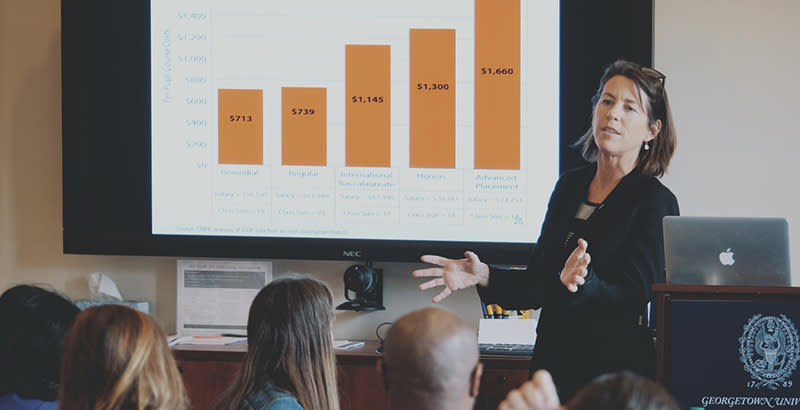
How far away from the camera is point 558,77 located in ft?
9.78

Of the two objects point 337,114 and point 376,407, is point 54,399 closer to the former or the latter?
point 376,407

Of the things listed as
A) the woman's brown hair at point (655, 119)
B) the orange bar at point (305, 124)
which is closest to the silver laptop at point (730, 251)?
the woman's brown hair at point (655, 119)

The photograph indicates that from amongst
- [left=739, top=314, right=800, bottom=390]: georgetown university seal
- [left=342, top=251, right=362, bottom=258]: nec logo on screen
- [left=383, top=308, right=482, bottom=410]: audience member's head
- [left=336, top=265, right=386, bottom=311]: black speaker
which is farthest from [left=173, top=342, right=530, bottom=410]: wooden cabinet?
[left=383, top=308, right=482, bottom=410]: audience member's head

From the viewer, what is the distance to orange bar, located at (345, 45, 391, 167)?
307cm

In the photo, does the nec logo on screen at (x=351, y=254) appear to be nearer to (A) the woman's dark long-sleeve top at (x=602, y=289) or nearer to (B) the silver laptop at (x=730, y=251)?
(A) the woman's dark long-sleeve top at (x=602, y=289)

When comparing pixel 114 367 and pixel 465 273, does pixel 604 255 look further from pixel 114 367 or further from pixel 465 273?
pixel 114 367

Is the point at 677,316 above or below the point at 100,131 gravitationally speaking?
below

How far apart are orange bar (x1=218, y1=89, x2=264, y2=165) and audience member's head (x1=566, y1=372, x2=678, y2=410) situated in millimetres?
2399

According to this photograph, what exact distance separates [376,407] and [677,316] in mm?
1414

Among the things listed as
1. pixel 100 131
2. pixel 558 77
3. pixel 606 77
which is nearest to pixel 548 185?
pixel 558 77

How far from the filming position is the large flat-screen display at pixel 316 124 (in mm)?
3016

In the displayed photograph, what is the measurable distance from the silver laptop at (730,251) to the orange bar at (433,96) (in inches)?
53.2

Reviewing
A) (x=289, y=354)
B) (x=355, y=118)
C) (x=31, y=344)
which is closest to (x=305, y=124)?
(x=355, y=118)

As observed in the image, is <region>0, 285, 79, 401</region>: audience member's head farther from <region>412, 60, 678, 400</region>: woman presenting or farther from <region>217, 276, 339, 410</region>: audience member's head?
→ <region>412, 60, 678, 400</region>: woman presenting
